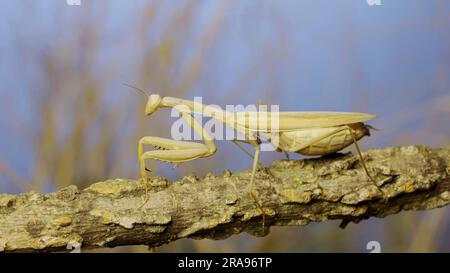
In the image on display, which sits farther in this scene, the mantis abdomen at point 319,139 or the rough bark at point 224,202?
the mantis abdomen at point 319,139

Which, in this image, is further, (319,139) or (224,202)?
(319,139)

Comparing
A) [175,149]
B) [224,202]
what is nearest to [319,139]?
[224,202]

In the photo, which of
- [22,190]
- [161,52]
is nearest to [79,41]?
[161,52]

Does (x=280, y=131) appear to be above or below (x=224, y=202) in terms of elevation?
above

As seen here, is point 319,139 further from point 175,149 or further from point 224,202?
point 175,149

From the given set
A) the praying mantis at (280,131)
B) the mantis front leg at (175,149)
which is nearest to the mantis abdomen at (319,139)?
the praying mantis at (280,131)

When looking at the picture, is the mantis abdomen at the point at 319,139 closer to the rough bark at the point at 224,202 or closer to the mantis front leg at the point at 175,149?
the rough bark at the point at 224,202
